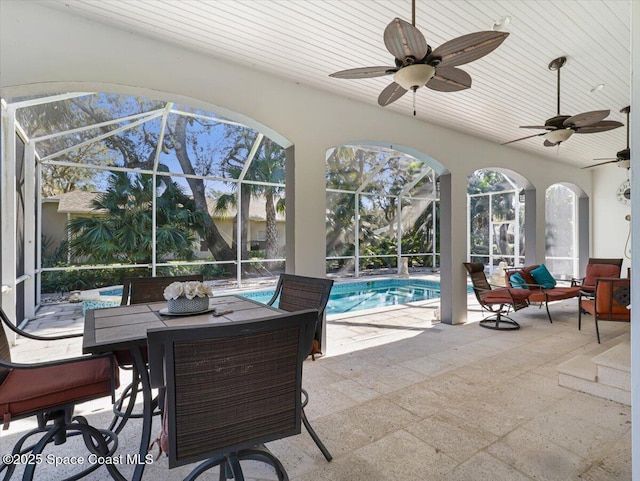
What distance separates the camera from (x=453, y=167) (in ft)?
18.2

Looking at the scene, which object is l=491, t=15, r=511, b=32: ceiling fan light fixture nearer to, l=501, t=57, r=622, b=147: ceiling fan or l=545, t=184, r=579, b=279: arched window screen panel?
l=501, t=57, r=622, b=147: ceiling fan

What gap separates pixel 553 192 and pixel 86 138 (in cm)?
1160

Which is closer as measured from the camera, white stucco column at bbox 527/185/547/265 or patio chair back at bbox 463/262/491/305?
patio chair back at bbox 463/262/491/305

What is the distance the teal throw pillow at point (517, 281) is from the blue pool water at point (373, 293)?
2.69 meters

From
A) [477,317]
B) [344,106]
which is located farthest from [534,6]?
[477,317]

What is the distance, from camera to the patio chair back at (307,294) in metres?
2.55

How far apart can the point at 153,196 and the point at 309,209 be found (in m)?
4.73

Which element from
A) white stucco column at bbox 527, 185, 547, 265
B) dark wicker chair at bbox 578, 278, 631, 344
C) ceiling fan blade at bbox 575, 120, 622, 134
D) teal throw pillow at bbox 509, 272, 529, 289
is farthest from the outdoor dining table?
white stucco column at bbox 527, 185, 547, 265

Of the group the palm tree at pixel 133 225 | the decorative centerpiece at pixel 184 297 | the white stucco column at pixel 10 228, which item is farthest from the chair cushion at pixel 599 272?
the white stucco column at pixel 10 228

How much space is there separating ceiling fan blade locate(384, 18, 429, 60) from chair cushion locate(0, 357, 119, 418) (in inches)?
100

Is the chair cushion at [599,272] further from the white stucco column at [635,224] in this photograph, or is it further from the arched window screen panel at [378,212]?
the white stucco column at [635,224]

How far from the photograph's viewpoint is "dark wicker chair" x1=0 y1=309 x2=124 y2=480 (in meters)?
1.66

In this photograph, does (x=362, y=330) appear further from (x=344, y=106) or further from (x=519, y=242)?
(x=519, y=242)

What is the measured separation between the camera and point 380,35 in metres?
3.11
